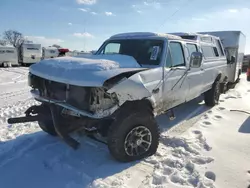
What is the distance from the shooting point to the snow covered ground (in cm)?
314

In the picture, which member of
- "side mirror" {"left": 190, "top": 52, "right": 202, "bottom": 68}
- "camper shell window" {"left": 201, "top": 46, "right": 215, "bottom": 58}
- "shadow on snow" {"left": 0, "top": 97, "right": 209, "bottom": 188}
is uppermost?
"camper shell window" {"left": 201, "top": 46, "right": 215, "bottom": 58}

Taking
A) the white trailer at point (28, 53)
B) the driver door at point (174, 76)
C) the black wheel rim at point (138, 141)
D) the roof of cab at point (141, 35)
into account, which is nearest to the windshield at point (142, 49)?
the roof of cab at point (141, 35)

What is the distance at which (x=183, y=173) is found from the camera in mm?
3338

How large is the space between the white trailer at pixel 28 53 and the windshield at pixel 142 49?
20557 mm

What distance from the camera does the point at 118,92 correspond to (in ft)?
10.4

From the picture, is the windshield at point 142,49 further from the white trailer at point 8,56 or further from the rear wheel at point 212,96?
the white trailer at point 8,56

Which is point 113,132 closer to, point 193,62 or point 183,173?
point 183,173

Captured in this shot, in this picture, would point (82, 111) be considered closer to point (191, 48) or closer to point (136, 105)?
point (136, 105)

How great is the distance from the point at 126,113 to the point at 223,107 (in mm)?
4838

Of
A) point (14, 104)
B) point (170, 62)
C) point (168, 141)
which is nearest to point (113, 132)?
point (168, 141)

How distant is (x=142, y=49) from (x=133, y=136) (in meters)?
1.87

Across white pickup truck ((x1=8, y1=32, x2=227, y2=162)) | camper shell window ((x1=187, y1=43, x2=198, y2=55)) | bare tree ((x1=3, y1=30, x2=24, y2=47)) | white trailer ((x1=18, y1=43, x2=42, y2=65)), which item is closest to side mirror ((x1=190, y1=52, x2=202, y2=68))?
white pickup truck ((x1=8, y1=32, x2=227, y2=162))

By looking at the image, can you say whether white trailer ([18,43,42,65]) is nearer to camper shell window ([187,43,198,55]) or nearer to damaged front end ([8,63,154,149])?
camper shell window ([187,43,198,55])

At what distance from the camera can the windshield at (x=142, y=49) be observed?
175 inches
